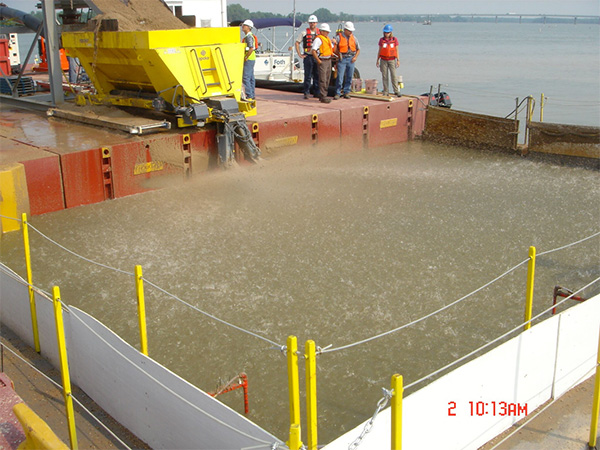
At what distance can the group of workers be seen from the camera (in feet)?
48.0

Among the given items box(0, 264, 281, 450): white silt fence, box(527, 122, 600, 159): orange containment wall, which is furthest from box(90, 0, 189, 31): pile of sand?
box(527, 122, 600, 159): orange containment wall

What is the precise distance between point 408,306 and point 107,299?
10.6 ft

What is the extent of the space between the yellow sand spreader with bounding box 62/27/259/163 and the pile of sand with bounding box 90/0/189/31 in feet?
0.98

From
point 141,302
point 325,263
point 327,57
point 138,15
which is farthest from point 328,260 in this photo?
point 327,57

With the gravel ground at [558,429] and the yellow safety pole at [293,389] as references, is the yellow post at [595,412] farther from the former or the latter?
the yellow safety pole at [293,389]

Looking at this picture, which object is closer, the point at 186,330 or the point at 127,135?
the point at 186,330

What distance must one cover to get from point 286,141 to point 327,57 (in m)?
3.06

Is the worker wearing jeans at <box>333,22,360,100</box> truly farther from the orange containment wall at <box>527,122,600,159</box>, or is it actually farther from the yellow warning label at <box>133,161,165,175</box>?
the yellow warning label at <box>133,161,165,175</box>

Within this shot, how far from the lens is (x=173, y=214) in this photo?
9.91 metres

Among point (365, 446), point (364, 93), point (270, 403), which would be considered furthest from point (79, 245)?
point (364, 93)

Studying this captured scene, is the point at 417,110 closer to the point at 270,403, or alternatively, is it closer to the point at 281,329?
the point at 281,329

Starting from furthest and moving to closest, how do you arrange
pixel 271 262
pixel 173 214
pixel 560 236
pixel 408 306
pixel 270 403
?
pixel 173 214 → pixel 560 236 → pixel 271 262 → pixel 408 306 → pixel 270 403

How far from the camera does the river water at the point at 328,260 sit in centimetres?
607
